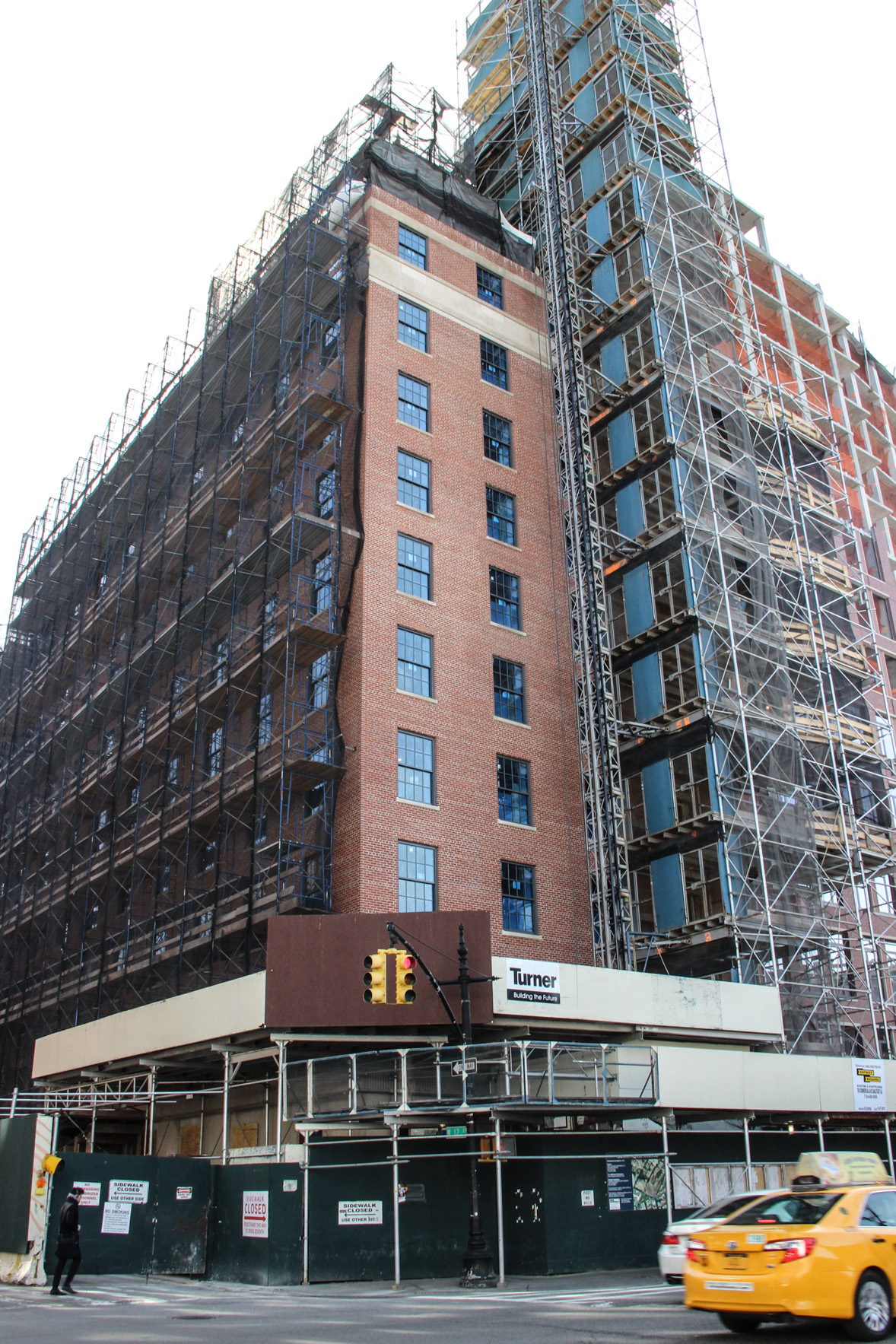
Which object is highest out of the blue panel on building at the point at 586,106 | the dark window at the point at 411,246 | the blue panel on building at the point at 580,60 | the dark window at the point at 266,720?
the blue panel on building at the point at 580,60

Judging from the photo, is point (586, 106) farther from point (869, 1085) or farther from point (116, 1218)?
point (116, 1218)

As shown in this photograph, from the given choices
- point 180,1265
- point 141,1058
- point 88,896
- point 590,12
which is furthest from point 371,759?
point 590,12

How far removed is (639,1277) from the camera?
20484 millimetres

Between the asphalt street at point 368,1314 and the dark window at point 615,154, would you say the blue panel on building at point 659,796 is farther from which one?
the dark window at point 615,154

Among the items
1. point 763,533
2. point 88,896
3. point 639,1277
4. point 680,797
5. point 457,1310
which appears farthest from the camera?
point 88,896

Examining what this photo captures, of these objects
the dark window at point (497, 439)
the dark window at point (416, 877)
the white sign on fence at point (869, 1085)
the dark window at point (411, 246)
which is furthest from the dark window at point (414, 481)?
the white sign on fence at point (869, 1085)

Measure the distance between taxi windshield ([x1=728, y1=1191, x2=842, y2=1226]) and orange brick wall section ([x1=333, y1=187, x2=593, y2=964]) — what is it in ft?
56.0

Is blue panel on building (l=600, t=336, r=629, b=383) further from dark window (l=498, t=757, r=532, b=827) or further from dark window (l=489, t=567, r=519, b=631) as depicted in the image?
dark window (l=498, t=757, r=532, b=827)

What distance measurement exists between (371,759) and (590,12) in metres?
35.4

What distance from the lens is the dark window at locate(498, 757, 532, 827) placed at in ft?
112

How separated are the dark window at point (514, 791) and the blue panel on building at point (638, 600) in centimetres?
668

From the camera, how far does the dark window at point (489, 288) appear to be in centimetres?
4191

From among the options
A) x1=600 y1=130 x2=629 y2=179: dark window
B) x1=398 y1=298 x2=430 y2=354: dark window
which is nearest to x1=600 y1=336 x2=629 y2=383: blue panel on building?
x1=600 y1=130 x2=629 y2=179: dark window

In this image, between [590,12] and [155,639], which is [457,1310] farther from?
[590,12]
